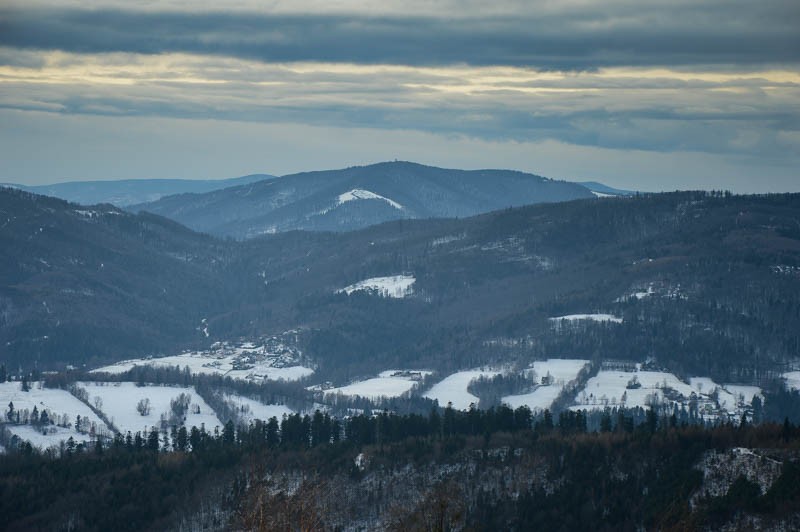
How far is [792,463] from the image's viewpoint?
517 ft

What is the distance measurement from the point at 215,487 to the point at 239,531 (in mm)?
22513

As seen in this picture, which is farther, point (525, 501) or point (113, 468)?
point (113, 468)

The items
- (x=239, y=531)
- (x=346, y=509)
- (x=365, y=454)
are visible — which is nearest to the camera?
(x=239, y=531)

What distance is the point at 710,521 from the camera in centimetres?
15275

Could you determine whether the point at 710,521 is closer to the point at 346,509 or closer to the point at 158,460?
the point at 346,509

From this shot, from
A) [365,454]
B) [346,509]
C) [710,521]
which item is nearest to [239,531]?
[346,509]

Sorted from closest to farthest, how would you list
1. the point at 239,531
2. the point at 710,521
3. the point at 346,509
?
the point at 710,521 → the point at 239,531 → the point at 346,509

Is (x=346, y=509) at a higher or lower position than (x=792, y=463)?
lower

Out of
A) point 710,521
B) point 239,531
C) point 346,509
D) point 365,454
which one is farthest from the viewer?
point 365,454

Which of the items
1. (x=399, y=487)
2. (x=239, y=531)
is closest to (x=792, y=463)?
(x=399, y=487)

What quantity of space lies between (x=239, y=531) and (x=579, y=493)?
4335 centimetres

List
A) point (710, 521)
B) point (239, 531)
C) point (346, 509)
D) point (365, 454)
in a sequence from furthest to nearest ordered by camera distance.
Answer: point (365, 454)
point (346, 509)
point (239, 531)
point (710, 521)

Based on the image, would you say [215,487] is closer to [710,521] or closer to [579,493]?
[579,493]

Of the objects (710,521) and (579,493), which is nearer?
(710,521)
